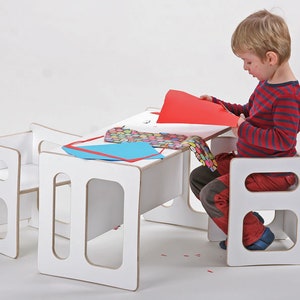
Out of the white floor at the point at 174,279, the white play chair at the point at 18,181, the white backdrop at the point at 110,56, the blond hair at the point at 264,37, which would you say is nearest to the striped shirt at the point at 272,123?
the blond hair at the point at 264,37

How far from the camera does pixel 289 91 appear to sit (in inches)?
111

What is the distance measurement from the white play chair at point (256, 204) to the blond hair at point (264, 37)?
0.32 m

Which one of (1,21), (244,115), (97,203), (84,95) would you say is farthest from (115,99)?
(97,203)

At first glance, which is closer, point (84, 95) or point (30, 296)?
point (30, 296)

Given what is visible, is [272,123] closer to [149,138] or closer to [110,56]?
[149,138]

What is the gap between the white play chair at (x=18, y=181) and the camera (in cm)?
289

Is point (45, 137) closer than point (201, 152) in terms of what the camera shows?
No

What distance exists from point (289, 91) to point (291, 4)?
1.23 metres

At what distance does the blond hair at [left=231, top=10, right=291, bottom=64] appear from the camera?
2.82m

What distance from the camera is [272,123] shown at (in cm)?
288

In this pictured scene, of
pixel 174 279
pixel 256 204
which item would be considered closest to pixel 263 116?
pixel 256 204

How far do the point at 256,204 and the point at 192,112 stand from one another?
1.16ft

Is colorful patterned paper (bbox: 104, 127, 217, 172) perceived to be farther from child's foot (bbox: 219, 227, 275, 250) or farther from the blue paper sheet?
child's foot (bbox: 219, 227, 275, 250)

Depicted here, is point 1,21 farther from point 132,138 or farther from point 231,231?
point 231,231
